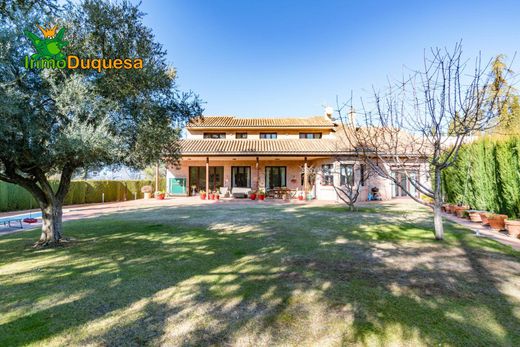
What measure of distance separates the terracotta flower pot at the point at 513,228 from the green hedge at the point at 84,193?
75.5 ft

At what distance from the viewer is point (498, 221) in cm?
870

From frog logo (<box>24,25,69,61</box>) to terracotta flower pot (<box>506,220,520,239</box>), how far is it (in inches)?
524

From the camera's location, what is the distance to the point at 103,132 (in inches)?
228

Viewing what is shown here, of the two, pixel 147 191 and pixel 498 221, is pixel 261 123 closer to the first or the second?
pixel 147 191

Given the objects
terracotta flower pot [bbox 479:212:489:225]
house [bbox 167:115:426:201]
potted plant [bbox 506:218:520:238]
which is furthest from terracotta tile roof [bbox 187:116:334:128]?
potted plant [bbox 506:218:520:238]

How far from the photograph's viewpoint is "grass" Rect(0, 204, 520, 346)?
9.63 feet

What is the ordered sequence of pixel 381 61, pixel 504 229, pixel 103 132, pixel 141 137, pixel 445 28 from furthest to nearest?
pixel 381 61
pixel 445 28
pixel 504 229
pixel 141 137
pixel 103 132

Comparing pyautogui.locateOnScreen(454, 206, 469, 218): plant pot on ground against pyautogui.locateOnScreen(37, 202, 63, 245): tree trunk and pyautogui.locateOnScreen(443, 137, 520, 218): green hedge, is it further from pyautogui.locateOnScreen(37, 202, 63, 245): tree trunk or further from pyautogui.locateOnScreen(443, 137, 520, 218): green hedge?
pyautogui.locateOnScreen(37, 202, 63, 245): tree trunk

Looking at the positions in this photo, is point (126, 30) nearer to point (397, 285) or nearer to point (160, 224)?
point (160, 224)

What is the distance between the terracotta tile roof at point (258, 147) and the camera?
64.1ft

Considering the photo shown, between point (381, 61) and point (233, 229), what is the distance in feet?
39.5

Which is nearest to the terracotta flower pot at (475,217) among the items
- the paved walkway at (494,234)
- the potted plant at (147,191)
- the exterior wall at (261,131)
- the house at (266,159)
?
the paved walkway at (494,234)

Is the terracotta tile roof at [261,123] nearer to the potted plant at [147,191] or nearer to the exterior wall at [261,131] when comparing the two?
the exterior wall at [261,131]

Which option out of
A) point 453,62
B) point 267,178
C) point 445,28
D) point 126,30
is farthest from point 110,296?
point 267,178
